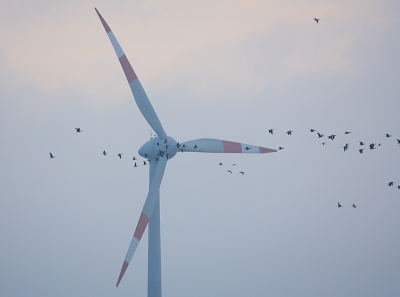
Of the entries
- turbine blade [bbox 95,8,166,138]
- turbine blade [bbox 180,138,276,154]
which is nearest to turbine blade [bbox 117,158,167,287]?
turbine blade [bbox 180,138,276,154]

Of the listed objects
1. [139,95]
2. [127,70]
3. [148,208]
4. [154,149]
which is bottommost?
[148,208]

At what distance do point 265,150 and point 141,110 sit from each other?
1155 cm

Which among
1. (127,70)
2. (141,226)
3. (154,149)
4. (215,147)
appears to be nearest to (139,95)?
(127,70)

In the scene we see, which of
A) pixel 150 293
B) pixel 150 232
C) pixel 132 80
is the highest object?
pixel 132 80

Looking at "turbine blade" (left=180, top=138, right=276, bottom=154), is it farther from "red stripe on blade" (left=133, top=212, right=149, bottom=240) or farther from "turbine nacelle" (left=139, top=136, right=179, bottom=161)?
"red stripe on blade" (left=133, top=212, right=149, bottom=240)

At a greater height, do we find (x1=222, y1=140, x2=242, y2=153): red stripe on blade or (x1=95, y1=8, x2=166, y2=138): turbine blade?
(x1=95, y1=8, x2=166, y2=138): turbine blade

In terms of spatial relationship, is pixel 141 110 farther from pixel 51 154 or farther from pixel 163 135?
pixel 51 154

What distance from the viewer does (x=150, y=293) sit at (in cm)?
6831

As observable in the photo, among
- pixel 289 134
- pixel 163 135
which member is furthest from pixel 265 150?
pixel 163 135

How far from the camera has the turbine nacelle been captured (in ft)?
221

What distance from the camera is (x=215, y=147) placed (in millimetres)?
69375

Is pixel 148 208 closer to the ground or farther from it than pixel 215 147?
closer to the ground

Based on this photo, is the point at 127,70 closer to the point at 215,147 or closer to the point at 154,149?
the point at 154,149

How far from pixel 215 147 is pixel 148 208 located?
8.28 m
